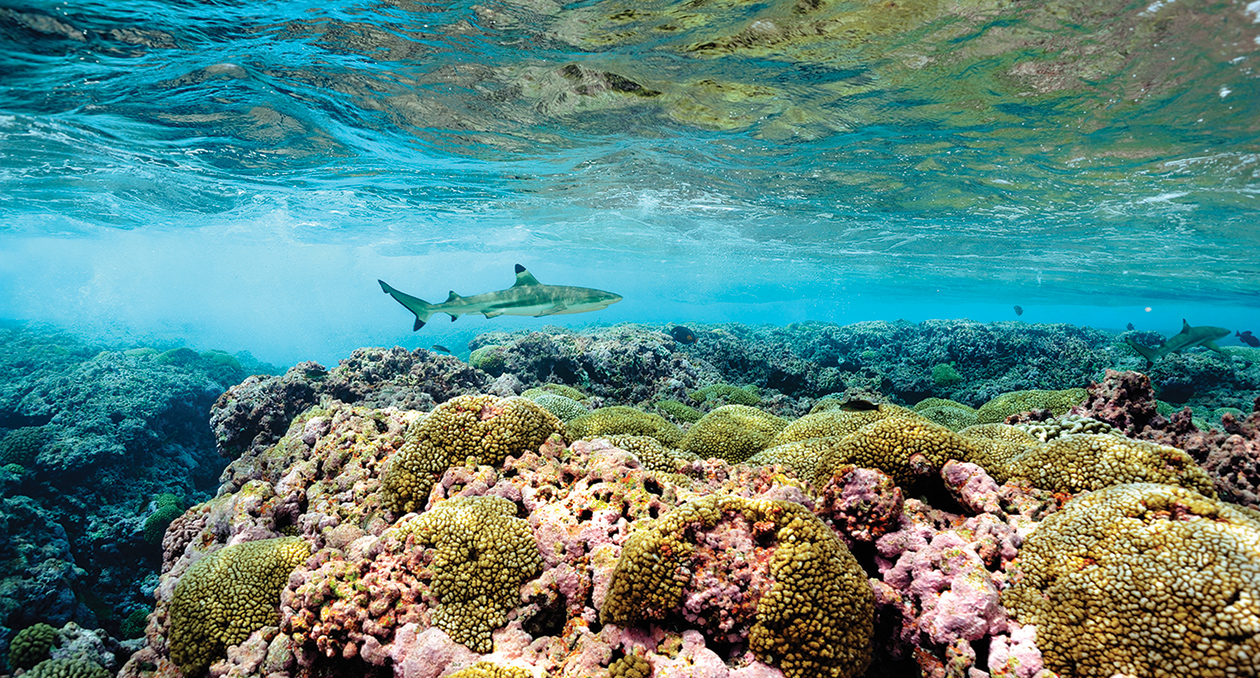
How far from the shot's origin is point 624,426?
5363 mm

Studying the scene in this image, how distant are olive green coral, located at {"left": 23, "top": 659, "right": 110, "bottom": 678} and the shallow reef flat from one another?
0.05 metres

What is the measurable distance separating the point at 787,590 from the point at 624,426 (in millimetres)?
2953

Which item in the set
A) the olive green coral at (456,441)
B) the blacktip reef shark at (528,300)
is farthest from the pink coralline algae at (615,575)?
the blacktip reef shark at (528,300)

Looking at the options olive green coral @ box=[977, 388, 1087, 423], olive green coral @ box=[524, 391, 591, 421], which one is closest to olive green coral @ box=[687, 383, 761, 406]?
olive green coral @ box=[977, 388, 1087, 423]

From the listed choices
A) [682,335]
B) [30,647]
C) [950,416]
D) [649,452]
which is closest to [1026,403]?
[950,416]

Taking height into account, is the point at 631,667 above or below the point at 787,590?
below

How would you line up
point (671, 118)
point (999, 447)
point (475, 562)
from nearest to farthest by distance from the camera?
point (475, 562), point (999, 447), point (671, 118)

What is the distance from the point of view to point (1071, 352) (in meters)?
15.3

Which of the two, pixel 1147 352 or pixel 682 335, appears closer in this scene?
pixel 1147 352

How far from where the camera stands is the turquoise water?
343 inches

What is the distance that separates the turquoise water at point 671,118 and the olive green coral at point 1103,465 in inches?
313

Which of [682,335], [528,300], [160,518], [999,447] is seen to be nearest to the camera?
[999,447]

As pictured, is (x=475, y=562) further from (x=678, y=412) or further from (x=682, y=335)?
(x=682, y=335)

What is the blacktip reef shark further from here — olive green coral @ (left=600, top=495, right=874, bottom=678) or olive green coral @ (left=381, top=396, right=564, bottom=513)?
olive green coral @ (left=600, top=495, right=874, bottom=678)
